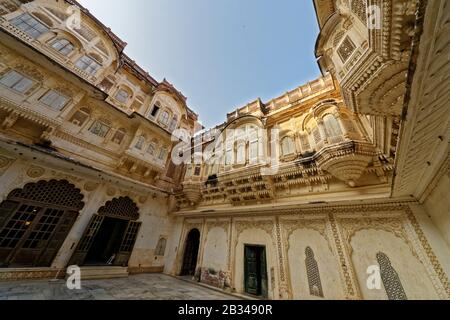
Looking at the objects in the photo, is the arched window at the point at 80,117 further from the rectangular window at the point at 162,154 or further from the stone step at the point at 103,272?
the stone step at the point at 103,272

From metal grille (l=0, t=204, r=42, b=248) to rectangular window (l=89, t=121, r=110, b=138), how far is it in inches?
167

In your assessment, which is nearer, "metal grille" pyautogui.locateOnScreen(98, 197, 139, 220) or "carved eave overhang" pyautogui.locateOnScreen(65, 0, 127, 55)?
"metal grille" pyautogui.locateOnScreen(98, 197, 139, 220)

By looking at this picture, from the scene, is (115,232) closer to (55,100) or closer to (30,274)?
(30,274)

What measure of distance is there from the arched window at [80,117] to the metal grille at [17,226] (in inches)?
166

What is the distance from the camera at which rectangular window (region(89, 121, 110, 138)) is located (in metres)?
9.12

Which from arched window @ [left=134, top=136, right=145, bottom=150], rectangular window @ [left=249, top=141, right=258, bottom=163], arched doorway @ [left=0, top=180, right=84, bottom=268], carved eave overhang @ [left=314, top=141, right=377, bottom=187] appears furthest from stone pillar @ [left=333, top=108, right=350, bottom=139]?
arched doorway @ [left=0, top=180, right=84, bottom=268]

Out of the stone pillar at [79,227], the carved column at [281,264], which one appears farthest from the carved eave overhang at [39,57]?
the carved column at [281,264]

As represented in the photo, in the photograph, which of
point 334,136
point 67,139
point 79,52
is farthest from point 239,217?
point 79,52

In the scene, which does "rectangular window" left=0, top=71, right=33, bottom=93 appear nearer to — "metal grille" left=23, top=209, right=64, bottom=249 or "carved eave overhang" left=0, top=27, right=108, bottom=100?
"carved eave overhang" left=0, top=27, right=108, bottom=100

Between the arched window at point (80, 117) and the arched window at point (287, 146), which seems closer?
the arched window at point (287, 146)

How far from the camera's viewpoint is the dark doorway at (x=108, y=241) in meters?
9.25

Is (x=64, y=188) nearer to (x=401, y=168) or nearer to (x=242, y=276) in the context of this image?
(x=242, y=276)

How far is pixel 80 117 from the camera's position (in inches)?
343

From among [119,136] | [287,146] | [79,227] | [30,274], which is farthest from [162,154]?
[287,146]
